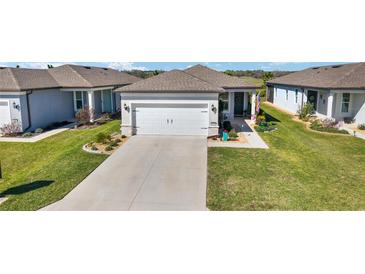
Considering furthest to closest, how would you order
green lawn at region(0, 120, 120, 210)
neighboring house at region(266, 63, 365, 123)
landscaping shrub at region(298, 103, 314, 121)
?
landscaping shrub at region(298, 103, 314, 121), neighboring house at region(266, 63, 365, 123), green lawn at region(0, 120, 120, 210)

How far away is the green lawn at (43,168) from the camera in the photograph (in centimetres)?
930

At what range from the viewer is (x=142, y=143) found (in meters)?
15.3

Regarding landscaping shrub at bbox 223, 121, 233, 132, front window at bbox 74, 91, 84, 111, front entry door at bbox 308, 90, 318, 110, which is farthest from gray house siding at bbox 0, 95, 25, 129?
front entry door at bbox 308, 90, 318, 110

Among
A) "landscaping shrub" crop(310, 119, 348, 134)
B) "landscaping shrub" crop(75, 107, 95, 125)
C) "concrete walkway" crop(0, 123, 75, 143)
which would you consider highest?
"landscaping shrub" crop(75, 107, 95, 125)

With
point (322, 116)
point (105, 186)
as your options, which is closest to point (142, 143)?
point (105, 186)

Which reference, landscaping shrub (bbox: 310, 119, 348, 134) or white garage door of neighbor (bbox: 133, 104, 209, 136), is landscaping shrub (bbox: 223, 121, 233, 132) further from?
landscaping shrub (bbox: 310, 119, 348, 134)

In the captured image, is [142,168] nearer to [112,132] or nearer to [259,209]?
[259,209]

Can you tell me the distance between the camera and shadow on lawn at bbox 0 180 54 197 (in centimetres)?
981

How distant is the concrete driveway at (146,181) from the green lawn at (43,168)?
0.56 meters

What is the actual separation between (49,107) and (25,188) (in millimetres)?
12500

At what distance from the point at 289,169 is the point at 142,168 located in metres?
5.89

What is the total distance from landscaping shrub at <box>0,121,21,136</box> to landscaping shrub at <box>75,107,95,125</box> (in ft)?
13.0

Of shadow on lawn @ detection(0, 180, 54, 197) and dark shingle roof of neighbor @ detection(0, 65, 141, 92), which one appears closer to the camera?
shadow on lawn @ detection(0, 180, 54, 197)

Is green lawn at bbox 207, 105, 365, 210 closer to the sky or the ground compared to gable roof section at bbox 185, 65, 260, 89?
closer to the ground
